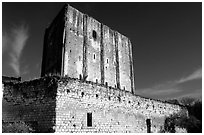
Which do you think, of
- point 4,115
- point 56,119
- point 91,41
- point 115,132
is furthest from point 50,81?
point 91,41

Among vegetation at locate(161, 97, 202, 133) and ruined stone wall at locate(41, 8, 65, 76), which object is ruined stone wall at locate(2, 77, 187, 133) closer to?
vegetation at locate(161, 97, 202, 133)

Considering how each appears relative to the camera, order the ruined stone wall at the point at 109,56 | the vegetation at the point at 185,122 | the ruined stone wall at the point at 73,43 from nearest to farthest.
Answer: the vegetation at the point at 185,122 → the ruined stone wall at the point at 73,43 → the ruined stone wall at the point at 109,56

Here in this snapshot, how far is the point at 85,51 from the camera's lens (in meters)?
25.5

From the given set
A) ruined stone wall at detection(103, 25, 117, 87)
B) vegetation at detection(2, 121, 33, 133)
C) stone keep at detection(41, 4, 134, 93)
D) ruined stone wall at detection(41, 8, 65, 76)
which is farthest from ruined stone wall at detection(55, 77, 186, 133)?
ruined stone wall at detection(103, 25, 117, 87)

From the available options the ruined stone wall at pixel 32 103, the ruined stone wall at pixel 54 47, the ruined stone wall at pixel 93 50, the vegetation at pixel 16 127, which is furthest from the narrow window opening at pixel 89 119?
the ruined stone wall at pixel 93 50

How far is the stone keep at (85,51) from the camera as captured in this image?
23.8 meters

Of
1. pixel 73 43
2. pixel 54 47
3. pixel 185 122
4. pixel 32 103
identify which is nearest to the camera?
pixel 32 103

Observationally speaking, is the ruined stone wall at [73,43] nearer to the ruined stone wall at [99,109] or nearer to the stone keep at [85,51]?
the stone keep at [85,51]

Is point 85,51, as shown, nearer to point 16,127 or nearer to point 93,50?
point 93,50

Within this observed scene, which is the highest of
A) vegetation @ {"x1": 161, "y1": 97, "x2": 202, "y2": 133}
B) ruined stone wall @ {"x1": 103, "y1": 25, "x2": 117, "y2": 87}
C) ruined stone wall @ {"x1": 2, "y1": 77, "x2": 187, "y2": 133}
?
ruined stone wall @ {"x1": 103, "y1": 25, "x2": 117, "y2": 87}

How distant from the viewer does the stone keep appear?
78.0ft

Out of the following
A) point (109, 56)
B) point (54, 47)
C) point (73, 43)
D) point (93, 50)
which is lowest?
point (109, 56)

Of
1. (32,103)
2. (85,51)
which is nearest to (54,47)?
(85,51)

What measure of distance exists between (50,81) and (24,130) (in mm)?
2716
